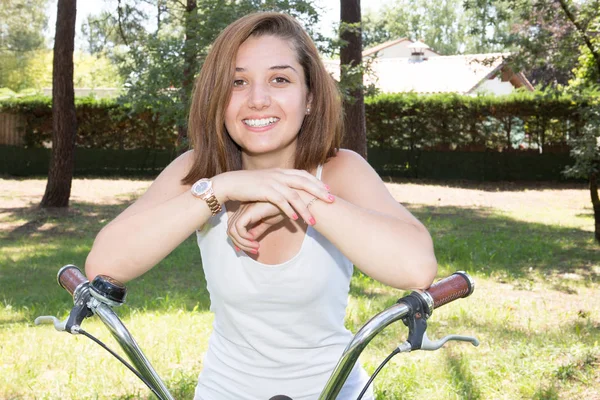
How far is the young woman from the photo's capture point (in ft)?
5.65

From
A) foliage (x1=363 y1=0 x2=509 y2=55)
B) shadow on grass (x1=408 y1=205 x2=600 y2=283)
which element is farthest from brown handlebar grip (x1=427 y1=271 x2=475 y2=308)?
foliage (x1=363 y1=0 x2=509 y2=55)

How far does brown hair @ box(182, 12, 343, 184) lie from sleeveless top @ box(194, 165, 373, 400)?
0.97 ft

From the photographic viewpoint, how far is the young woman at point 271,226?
1722 millimetres

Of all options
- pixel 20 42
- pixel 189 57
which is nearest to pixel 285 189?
pixel 189 57

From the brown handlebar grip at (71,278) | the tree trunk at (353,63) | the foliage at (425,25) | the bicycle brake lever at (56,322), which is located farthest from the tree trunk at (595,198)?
the foliage at (425,25)

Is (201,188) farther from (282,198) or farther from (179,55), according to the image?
(179,55)

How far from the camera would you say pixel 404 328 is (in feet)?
19.2

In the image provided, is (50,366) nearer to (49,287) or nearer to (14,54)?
(49,287)

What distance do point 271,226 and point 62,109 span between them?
Result: 11822 millimetres

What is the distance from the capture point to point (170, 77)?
1117 cm

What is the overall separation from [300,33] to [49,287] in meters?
5.80

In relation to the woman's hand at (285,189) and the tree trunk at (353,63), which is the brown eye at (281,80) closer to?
the woman's hand at (285,189)

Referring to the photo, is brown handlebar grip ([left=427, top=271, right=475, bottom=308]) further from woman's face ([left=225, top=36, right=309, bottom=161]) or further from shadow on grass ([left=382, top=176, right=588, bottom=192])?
shadow on grass ([left=382, top=176, right=588, bottom=192])

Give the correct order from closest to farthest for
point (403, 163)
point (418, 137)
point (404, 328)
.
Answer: point (404, 328) < point (418, 137) < point (403, 163)
